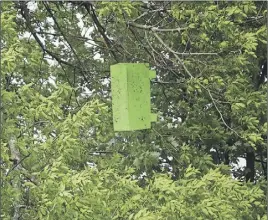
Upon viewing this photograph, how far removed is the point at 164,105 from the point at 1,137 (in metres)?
2.00

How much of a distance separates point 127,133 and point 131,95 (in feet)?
4.13

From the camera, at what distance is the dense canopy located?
1587 millimetres

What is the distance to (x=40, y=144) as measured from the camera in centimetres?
167

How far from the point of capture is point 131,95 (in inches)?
69.2

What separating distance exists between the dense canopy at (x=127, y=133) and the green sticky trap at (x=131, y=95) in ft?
0.21

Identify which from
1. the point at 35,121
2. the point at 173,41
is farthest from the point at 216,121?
the point at 35,121

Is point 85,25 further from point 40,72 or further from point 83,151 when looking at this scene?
point 83,151

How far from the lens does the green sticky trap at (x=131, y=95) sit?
5.73ft

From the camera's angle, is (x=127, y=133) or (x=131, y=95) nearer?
(x=131, y=95)

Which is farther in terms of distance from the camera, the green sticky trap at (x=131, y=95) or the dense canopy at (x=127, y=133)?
the green sticky trap at (x=131, y=95)

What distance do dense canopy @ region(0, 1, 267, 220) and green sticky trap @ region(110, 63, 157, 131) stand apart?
0.06 meters

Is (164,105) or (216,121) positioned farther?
(164,105)

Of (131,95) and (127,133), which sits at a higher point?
(131,95)

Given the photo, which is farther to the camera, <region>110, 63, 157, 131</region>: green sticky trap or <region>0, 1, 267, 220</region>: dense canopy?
<region>110, 63, 157, 131</region>: green sticky trap
